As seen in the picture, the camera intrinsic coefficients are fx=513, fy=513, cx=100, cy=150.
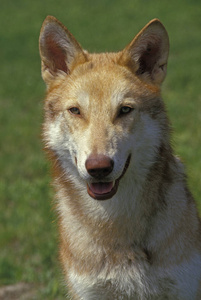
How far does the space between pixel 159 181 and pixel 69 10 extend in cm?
1978

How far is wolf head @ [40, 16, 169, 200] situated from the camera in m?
3.61

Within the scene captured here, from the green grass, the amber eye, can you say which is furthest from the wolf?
the green grass

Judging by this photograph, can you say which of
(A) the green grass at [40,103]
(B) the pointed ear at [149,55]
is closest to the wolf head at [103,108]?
(B) the pointed ear at [149,55]

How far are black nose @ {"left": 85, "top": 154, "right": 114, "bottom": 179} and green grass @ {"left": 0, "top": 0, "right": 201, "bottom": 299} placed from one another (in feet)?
4.03

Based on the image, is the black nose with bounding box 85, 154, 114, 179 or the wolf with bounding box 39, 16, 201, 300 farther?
the wolf with bounding box 39, 16, 201, 300

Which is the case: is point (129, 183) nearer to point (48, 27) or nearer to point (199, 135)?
point (48, 27)

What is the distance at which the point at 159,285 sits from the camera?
3.86m

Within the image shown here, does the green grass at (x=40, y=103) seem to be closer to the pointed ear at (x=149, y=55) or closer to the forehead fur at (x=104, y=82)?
the forehead fur at (x=104, y=82)

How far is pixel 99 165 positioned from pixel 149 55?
122 cm

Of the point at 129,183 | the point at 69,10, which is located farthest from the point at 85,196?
the point at 69,10

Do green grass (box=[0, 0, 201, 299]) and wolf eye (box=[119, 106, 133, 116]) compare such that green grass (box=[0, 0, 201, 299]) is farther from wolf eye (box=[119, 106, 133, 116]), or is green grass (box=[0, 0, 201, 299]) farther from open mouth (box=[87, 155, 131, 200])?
open mouth (box=[87, 155, 131, 200])

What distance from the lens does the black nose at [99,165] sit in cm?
342

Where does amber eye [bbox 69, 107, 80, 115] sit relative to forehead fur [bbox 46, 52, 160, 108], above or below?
below

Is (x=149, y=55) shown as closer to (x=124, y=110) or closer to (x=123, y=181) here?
(x=124, y=110)
